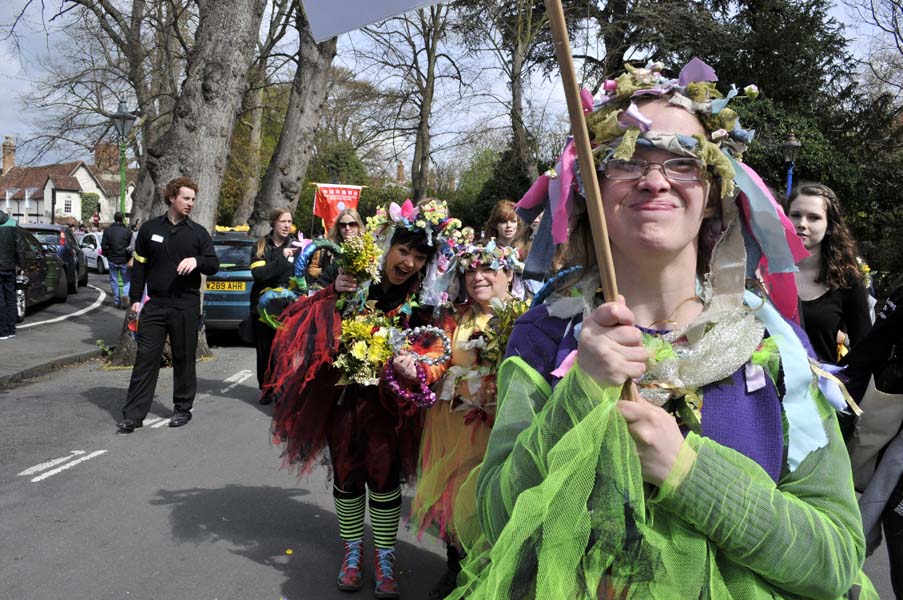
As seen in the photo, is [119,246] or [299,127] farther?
[119,246]

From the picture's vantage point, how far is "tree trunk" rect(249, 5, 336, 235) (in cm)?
1477

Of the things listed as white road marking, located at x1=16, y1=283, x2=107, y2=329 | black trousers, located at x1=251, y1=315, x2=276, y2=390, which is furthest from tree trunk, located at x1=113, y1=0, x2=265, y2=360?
white road marking, located at x1=16, y1=283, x2=107, y2=329

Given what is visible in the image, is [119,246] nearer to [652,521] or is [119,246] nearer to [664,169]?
[664,169]

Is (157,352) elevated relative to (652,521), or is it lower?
lower

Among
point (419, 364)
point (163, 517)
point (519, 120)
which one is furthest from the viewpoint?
point (519, 120)

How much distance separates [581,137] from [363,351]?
2790 mm

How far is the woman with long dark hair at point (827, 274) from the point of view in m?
4.57

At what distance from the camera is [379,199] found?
3438cm

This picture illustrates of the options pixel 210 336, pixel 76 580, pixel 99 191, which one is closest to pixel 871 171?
pixel 210 336

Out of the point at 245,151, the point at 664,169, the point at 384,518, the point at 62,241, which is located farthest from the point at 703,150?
the point at 245,151

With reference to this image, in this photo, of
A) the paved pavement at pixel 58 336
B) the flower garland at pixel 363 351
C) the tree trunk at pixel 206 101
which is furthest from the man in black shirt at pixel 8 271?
the flower garland at pixel 363 351

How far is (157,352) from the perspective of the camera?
7691 millimetres

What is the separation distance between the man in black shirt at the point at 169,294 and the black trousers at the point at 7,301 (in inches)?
243

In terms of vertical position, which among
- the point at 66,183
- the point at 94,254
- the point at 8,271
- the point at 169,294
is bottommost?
the point at 94,254
